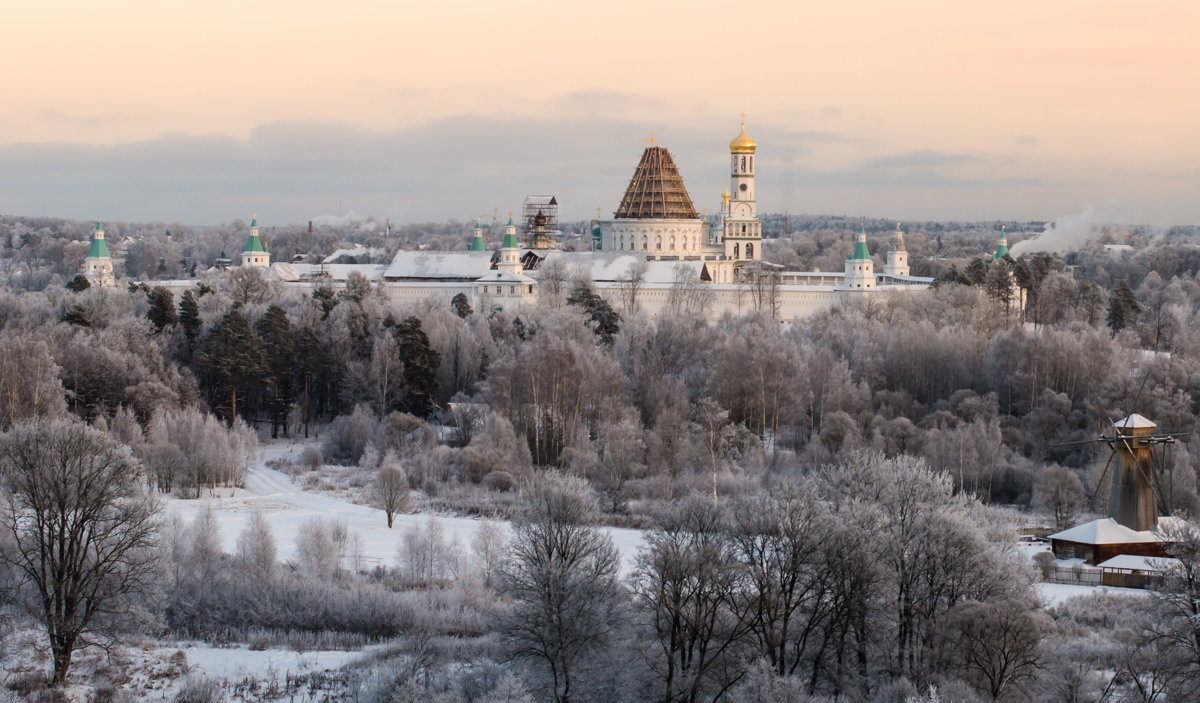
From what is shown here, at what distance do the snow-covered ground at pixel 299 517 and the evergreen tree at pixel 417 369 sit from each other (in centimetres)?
565

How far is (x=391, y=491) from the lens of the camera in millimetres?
26547

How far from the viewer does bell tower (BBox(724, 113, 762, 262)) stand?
6241 cm

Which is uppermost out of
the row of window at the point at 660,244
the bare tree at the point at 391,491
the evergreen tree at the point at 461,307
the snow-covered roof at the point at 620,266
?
the row of window at the point at 660,244

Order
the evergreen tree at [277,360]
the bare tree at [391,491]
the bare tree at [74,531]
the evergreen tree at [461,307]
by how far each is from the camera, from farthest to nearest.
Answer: the evergreen tree at [461,307], the evergreen tree at [277,360], the bare tree at [391,491], the bare tree at [74,531]

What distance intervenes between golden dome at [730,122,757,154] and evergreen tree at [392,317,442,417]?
1105 inches

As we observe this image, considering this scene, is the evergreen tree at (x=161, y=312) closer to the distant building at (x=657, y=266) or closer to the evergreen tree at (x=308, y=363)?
the evergreen tree at (x=308, y=363)

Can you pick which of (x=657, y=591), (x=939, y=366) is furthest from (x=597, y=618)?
(x=939, y=366)

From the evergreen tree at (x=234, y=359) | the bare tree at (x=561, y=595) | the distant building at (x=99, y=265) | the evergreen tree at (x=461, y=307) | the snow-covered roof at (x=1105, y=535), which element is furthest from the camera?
the distant building at (x=99, y=265)

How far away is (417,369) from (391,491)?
404 inches

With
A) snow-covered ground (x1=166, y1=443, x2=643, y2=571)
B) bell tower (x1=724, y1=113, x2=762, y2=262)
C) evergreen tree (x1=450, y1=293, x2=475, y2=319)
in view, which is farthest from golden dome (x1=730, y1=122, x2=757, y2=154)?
snow-covered ground (x1=166, y1=443, x2=643, y2=571)

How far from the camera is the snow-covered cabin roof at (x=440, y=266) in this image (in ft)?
206

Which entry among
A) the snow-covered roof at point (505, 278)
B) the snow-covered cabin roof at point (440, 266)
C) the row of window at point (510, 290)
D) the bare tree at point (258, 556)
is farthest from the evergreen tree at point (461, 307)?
the bare tree at point (258, 556)

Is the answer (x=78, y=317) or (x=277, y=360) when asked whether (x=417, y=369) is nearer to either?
(x=277, y=360)

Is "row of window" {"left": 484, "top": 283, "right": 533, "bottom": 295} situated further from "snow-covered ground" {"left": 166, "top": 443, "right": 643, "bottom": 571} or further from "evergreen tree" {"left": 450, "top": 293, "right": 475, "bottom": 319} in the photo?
"snow-covered ground" {"left": 166, "top": 443, "right": 643, "bottom": 571}
